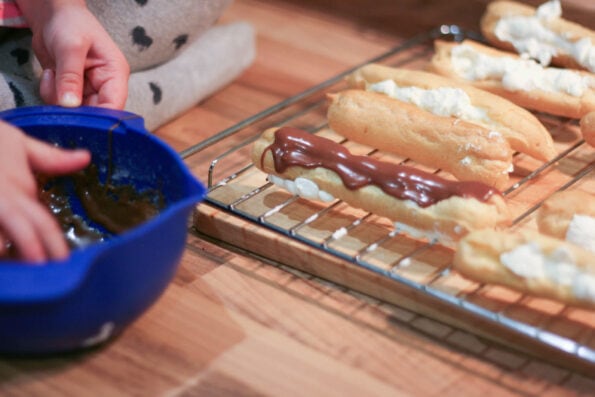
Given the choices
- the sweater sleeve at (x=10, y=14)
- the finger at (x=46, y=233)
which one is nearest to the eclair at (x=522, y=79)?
the sweater sleeve at (x=10, y=14)

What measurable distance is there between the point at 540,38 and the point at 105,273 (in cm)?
92

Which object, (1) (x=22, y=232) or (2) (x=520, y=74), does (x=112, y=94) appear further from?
(2) (x=520, y=74)

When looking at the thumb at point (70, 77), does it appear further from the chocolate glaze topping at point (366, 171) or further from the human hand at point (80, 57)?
the chocolate glaze topping at point (366, 171)

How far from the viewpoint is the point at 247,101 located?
1.50 meters

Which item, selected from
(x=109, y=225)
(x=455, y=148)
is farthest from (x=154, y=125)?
(x=455, y=148)

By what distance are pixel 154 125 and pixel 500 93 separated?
56 centimetres

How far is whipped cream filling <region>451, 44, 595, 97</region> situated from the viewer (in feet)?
4.18

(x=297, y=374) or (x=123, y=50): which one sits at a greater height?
(x=123, y=50)

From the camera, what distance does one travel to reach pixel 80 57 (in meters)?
1.09

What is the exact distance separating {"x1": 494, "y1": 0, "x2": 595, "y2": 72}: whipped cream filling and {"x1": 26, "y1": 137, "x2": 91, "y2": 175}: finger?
81 centimetres

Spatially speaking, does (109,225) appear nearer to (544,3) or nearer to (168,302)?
(168,302)

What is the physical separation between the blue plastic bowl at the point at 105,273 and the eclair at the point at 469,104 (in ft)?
1.43

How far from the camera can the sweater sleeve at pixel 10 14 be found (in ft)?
3.99

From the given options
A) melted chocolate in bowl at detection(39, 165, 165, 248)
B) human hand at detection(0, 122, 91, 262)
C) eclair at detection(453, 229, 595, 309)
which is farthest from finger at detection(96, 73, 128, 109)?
eclair at detection(453, 229, 595, 309)
